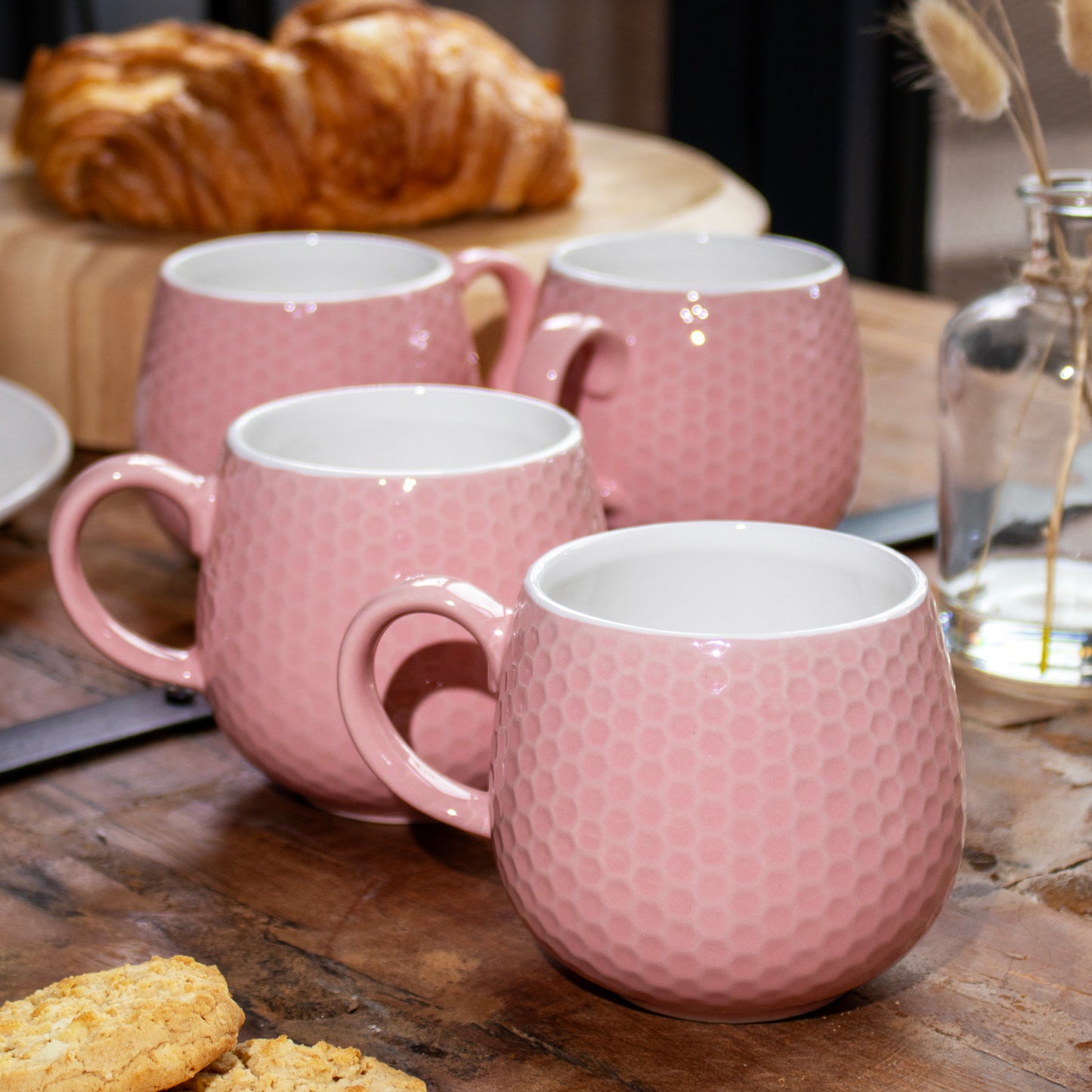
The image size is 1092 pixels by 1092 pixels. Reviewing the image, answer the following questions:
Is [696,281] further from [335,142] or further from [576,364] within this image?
[335,142]

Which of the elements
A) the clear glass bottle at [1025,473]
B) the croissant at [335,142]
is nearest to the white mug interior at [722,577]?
the clear glass bottle at [1025,473]

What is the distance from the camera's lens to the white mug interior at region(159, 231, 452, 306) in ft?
2.77

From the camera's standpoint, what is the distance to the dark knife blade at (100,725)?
0.63 meters

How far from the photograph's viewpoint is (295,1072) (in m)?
0.43

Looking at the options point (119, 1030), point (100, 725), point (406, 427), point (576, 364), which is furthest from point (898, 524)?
point (119, 1030)

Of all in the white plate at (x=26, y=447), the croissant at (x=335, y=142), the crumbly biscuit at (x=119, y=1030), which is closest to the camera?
the crumbly biscuit at (x=119, y=1030)

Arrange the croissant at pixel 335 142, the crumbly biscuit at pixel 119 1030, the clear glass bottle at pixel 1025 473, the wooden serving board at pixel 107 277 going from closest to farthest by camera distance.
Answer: the crumbly biscuit at pixel 119 1030, the clear glass bottle at pixel 1025 473, the wooden serving board at pixel 107 277, the croissant at pixel 335 142

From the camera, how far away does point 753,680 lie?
419 millimetres

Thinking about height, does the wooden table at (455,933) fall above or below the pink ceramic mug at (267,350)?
below

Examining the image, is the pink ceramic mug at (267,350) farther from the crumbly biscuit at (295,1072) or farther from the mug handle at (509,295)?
the crumbly biscuit at (295,1072)

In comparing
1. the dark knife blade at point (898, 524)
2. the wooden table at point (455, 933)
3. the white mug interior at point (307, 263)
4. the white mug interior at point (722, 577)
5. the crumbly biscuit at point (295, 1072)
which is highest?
the white mug interior at point (307, 263)

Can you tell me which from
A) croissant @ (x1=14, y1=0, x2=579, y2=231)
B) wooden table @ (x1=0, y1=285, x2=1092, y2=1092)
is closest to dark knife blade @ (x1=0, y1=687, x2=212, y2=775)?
wooden table @ (x1=0, y1=285, x2=1092, y2=1092)

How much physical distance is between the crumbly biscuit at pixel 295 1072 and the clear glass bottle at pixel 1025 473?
1.21ft

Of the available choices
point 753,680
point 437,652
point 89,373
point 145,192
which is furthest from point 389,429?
point 145,192
